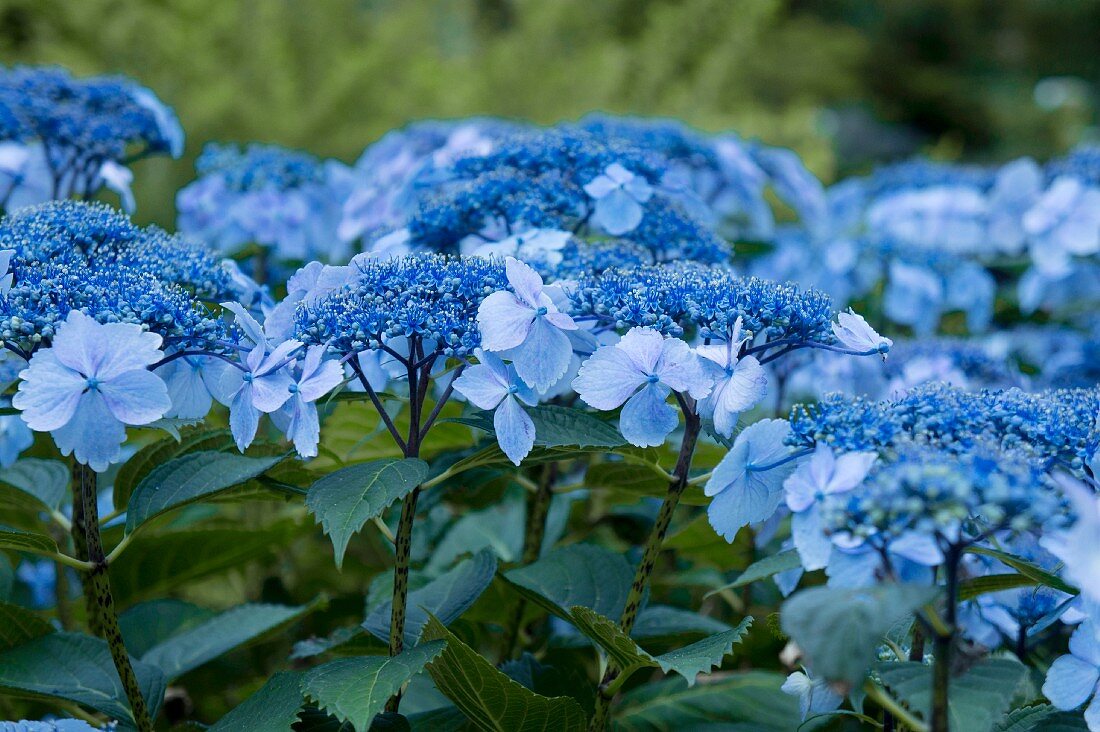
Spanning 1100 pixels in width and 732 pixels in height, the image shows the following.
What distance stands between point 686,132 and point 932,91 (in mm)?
11233

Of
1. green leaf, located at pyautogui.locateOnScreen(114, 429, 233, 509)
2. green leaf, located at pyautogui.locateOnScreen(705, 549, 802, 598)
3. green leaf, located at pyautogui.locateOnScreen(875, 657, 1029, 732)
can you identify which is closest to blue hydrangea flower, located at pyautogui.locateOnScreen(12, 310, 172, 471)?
green leaf, located at pyautogui.locateOnScreen(114, 429, 233, 509)

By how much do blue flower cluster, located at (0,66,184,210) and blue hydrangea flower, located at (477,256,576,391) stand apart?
3.28ft

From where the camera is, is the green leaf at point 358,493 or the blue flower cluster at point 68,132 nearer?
the green leaf at point 358,493

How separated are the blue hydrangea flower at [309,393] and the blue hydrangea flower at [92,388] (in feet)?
0.42

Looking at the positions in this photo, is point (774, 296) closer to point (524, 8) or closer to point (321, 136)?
point (321, 136)

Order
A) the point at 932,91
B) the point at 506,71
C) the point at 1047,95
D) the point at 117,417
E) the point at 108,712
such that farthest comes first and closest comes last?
the point at 932,91, the point at 1047,95, the point at 506,71, the point at 108,712, the point at 117,417

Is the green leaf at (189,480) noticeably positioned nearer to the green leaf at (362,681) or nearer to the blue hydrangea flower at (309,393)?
the blue hydrangea flower at (309,393)

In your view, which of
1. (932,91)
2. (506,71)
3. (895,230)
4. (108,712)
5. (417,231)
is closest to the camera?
(108,712)

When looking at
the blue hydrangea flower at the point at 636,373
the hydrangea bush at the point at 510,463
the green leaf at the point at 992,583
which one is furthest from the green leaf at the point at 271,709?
the green leaf at the point at 992,583

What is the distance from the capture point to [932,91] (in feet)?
39.9

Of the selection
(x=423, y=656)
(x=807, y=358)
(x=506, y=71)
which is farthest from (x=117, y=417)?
(x=506, y=71)

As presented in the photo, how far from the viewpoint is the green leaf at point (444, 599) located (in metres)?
1.23

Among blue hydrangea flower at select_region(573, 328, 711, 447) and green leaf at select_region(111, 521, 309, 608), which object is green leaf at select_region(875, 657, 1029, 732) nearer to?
blue hydrangea flower at select_region(573, 328, 711, 447)

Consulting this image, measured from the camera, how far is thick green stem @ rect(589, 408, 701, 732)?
1.15 m
